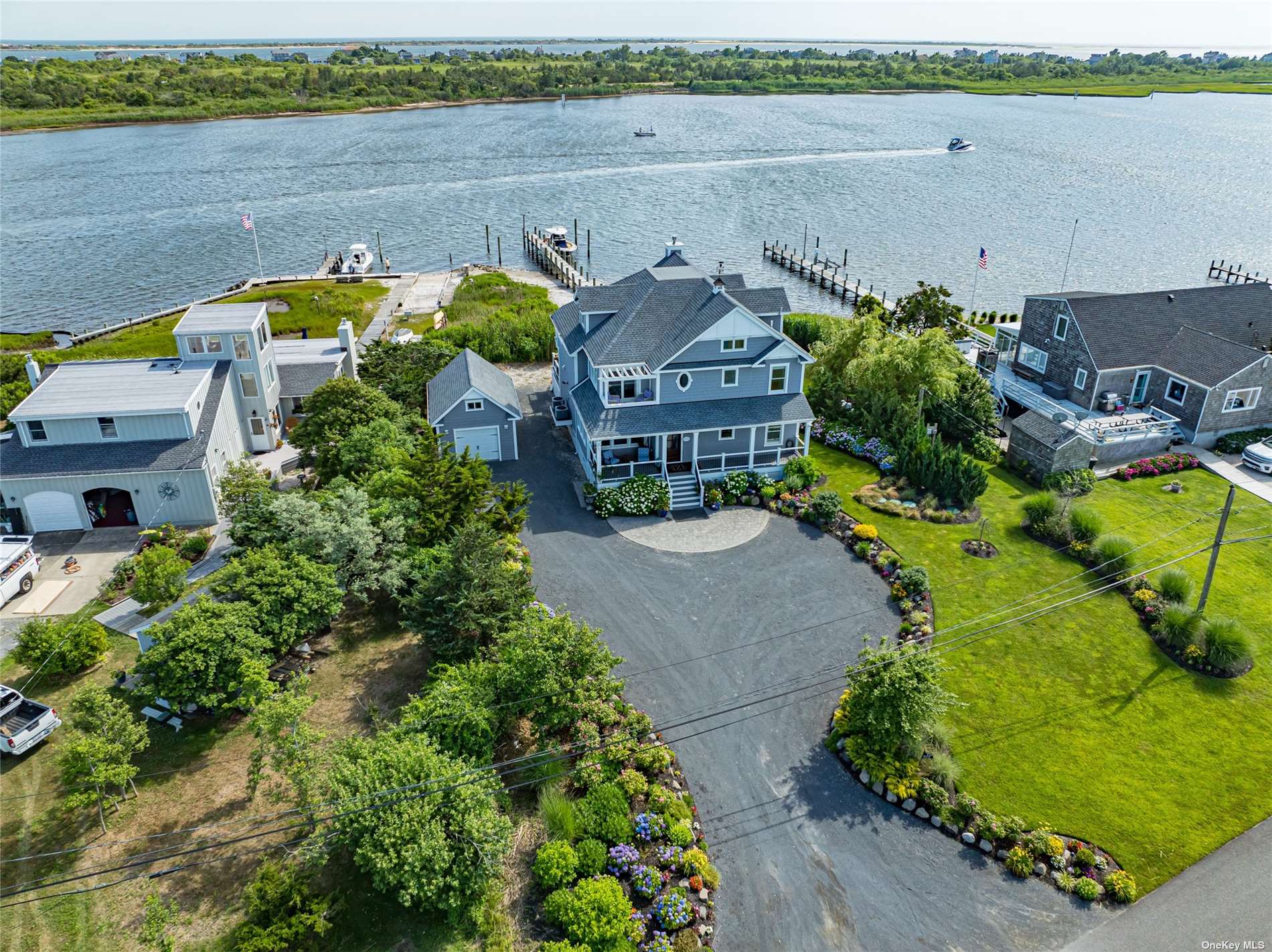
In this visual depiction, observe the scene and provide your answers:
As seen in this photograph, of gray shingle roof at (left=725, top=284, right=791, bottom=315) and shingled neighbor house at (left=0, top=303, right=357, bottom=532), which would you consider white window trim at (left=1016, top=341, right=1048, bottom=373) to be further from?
shingled neighbor house at (left=0, top=303, right=357, bottom=532)

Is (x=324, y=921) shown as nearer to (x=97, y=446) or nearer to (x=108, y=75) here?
(x=97, y=446)

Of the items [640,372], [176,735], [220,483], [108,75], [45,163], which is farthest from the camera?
[108,75]

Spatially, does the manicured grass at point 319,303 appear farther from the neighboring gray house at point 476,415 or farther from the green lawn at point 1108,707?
the green lawn at point 1108,707

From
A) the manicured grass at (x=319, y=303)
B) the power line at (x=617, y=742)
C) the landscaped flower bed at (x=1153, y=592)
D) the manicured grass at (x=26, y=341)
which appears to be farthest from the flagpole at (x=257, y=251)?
the landscaped flower bed at (x=1153, y=592)

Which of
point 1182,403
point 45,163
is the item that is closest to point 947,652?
point 1182,403

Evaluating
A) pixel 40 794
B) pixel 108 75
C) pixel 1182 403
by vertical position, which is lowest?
pixel 40 794

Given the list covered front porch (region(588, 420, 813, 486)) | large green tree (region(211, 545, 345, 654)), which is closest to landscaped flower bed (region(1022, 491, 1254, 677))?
covered front porch (region(588, 420, 813, 486))
